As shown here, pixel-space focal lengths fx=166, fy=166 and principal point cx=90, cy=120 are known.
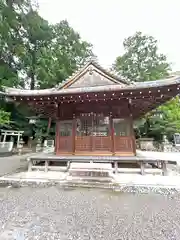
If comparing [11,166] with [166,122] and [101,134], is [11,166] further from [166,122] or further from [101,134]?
[166,122]

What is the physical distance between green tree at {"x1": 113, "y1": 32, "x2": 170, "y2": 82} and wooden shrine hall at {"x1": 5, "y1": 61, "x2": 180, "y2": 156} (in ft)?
47.5

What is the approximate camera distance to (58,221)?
2.65m

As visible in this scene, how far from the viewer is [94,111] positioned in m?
7.17

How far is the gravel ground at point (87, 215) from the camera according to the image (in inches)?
90.0

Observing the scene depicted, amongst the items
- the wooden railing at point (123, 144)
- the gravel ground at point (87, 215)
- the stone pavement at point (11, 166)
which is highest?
the wooden railing at point (123, 144)

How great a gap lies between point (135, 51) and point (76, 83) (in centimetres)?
1768

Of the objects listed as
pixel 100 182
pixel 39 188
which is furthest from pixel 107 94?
pixel 39 188

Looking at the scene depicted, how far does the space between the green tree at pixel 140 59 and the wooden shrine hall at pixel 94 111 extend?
14493 mm

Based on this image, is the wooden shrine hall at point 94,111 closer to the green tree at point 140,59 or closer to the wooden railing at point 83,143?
the wooden railing at point 83,143

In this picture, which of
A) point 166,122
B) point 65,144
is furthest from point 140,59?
point 65,144

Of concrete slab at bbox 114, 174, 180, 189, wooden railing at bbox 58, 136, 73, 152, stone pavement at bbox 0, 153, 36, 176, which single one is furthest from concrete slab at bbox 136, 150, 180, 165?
stone pavement at bbox 0, 153, 36, 176

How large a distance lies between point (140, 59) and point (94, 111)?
1775 cm

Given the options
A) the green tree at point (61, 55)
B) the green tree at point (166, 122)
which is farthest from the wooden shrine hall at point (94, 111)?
the green tree at point (61, 55)

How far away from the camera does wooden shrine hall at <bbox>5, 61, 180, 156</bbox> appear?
635cm
